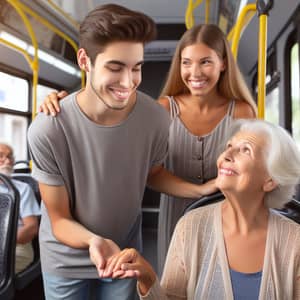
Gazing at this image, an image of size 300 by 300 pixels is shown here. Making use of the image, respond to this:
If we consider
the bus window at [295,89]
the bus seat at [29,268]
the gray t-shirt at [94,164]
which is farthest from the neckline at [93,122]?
the bus seat at [29,268]

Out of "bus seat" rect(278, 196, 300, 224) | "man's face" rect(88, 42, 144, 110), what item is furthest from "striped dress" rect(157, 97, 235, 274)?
"man's face" rect(88, 42, 144, 110)

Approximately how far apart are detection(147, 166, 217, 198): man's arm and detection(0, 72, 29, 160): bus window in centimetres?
A: 59

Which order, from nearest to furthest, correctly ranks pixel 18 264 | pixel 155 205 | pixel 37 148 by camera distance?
pixel 37 148
pixel 155 205
pixel 18 264

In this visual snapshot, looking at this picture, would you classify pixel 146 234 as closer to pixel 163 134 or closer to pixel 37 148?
pixel 163 134

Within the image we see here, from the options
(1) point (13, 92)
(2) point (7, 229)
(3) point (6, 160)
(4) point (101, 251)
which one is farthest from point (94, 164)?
(3) point (6, 160)

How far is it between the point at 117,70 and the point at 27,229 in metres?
1.47

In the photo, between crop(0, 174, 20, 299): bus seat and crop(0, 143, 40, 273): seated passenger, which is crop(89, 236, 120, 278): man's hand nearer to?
crop(0, 174, 20, 299): bus seat

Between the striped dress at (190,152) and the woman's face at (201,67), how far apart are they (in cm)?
12

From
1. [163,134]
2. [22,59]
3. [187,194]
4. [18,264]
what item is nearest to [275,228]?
[187,194]

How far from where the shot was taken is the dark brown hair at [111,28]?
0.88 metres

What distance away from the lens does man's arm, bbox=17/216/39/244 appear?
2.05 meters

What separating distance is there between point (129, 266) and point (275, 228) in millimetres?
450

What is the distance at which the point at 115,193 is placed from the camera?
3.48 feet

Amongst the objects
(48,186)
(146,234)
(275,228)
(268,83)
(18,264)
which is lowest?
(18,264)
